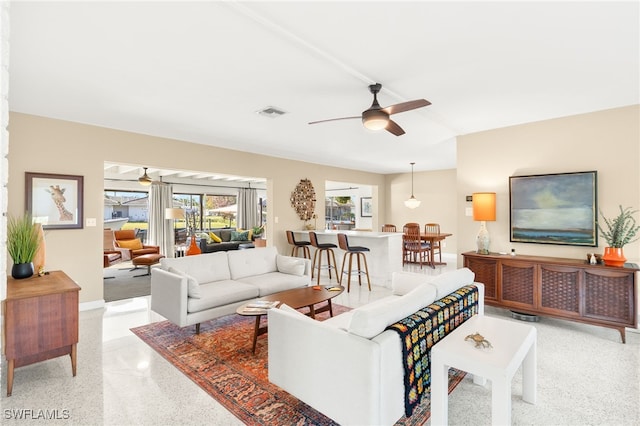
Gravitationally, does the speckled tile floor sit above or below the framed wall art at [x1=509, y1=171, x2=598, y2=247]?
below

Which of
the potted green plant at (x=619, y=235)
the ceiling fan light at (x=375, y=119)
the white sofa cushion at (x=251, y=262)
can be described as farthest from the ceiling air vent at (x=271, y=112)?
the potted green plant at (x=619, y=235)

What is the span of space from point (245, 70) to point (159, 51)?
2.19 ft

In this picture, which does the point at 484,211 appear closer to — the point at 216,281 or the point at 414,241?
the point at 414,241

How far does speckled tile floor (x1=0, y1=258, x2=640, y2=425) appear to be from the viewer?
2066 millimetres

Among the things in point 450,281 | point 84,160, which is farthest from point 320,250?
point 84,160

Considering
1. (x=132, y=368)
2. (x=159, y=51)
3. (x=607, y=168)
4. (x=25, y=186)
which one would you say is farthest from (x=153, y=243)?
(x=607, y=168)

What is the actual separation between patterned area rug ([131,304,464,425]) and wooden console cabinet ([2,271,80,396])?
0.79m

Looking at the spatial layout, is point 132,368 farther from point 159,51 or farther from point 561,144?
point 561,144

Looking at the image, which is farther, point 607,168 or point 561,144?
point 561,144

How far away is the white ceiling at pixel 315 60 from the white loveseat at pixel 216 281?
1.85 metres

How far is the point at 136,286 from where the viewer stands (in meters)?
5.68

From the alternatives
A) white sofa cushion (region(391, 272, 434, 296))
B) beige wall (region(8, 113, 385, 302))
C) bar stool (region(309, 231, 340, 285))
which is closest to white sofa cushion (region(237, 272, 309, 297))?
bar stool (region(309, 231, 340, 285))

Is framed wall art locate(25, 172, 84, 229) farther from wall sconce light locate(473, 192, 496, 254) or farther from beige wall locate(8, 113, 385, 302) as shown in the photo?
wall sconce light locate(473, 192, 496, 254)

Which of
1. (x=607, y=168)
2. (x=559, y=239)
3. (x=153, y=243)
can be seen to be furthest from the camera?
(x=153, y=243)
